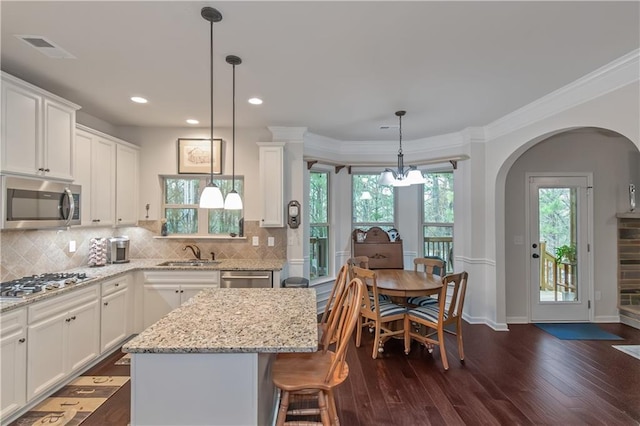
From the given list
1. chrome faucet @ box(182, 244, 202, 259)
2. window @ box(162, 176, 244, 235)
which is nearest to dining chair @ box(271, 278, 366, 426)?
chrome faucet @ box(182, 244, 202, 259)

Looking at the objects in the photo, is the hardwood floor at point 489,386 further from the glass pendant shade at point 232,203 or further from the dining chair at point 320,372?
the glass pendant shade at point 232,203

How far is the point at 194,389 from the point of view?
1.43 meters

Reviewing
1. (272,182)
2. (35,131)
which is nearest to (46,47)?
(35,131)

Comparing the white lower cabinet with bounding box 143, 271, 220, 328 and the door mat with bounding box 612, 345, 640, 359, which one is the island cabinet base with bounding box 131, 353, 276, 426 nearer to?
the white lower cabinet with bounding box 143, 271, 220, 328

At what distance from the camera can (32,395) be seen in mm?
2248

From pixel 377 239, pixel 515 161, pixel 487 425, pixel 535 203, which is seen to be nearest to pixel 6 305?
pixel 487 425

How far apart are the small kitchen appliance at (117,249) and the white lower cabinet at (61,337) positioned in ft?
2.75

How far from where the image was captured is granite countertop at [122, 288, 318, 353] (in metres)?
1.40

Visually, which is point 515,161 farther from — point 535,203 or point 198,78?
point 198,78

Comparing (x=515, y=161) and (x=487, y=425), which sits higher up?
(x=515, y=161)

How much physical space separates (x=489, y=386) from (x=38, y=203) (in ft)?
Result: 13.5

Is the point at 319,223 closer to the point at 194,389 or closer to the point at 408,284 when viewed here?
the point at 408,284

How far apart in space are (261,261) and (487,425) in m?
2.82

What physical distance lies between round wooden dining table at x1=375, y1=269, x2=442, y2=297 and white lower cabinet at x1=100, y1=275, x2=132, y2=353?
2742 mm
